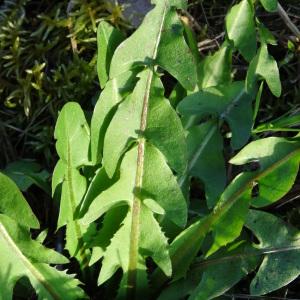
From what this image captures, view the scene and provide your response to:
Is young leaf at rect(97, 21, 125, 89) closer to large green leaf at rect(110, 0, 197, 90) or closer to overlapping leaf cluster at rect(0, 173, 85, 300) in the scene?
large green leaf at rect(110, 0, 197, 90)

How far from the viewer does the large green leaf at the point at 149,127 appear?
3.72ft

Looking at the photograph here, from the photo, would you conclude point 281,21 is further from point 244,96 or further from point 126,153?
point 126,153

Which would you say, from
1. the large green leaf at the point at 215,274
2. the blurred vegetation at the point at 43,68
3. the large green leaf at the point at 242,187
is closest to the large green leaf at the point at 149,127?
the large green leaf at the point at 242,187

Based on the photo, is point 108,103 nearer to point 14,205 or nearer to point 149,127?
point 149,127

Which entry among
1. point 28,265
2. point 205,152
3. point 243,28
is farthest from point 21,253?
point 243,28

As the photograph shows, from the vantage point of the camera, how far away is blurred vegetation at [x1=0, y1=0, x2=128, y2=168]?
1.48 meters

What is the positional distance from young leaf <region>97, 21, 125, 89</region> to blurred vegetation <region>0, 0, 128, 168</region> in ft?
0.68

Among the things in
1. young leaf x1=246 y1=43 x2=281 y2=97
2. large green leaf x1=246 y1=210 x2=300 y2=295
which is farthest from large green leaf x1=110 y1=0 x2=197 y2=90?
large green leaf x1=246 y1=210 x2=300 y2=295

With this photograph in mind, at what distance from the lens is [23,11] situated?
154cm

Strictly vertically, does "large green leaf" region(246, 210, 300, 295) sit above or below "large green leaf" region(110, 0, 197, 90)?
below

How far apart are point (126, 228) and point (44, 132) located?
41 centimetres

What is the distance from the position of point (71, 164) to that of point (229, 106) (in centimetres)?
36

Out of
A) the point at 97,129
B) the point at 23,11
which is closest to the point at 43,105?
the point at 23,11

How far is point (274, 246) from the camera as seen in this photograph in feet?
3.88
